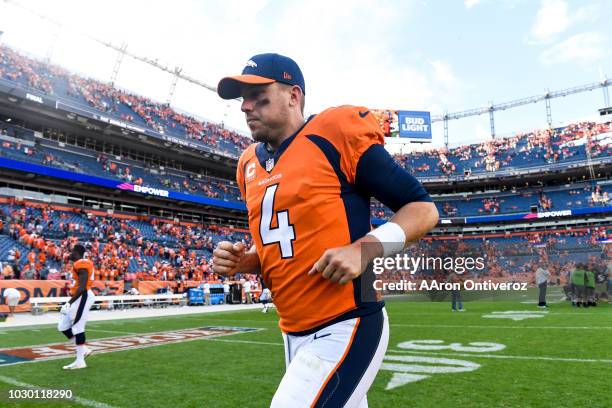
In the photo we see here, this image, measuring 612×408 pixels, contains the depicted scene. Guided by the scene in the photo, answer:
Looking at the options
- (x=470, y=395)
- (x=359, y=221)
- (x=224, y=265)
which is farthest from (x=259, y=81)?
(x=470, y=395)

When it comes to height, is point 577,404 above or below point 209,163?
below

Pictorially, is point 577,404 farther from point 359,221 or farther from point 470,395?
point 359,221

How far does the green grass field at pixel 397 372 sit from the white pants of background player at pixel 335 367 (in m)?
2.83

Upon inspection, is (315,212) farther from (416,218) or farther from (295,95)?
(295,95)

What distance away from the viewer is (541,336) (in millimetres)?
8406

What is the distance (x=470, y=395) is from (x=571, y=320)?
326 inches

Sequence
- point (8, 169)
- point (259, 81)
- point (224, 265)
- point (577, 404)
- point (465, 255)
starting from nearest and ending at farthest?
point (259, 81) → point (224, 265) → point (577, 404) → point (8, 169) → point (465, 255)

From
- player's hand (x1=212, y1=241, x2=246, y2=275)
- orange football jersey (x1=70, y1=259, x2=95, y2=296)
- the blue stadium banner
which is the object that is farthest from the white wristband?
the blue stadium banner

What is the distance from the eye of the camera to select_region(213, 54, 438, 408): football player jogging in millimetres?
1719

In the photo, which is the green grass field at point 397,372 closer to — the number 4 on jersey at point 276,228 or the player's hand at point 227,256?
the player's hand at point 227,256

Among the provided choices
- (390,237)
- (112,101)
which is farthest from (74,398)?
(112,101)

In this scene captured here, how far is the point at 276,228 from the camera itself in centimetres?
196

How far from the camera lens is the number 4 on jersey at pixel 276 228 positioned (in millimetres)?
1904

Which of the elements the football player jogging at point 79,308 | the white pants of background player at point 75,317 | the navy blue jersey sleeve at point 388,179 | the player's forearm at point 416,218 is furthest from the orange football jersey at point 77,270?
the player's forearm at point 416,218
